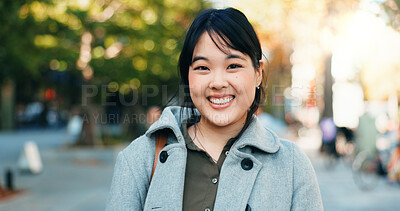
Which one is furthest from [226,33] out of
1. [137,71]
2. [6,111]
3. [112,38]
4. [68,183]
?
[6,111]

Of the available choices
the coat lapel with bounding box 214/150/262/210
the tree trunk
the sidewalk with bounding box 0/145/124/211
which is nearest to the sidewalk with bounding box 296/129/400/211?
the sidewalk with bounding box 0/145/124/211

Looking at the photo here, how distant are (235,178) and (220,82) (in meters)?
0.39

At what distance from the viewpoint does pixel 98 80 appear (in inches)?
618

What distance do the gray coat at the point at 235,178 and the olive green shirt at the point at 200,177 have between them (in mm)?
39

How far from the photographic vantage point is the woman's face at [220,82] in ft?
6.00

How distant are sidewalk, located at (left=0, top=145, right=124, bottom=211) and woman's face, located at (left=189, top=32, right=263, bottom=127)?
6270 millimetres

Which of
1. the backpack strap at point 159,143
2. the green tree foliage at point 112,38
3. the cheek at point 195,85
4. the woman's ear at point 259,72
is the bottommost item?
the backpack strap at point 159,143

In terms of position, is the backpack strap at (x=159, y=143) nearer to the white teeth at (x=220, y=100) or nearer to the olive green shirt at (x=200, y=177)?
the olive green shirt at (x=200, y=177)

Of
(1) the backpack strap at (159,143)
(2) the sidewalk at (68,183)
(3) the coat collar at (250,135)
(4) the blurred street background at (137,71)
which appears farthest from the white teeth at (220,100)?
(2) the sidewalk at (68,183)

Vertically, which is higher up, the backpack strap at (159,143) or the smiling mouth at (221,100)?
the smiling mouth at (221,100)

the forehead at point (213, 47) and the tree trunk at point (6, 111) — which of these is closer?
the forehead at point (213, 47)

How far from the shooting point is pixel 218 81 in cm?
182

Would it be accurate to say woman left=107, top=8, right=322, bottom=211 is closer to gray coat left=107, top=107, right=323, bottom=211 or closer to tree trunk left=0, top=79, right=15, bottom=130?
gray coat left=107, top=107, right=323, bottom=211

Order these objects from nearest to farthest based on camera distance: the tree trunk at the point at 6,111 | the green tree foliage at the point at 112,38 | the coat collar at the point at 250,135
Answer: the coat collar at the point at 250,135
the green tree foliage at the point at 112,38
the tree trunk at the point at 6,111
